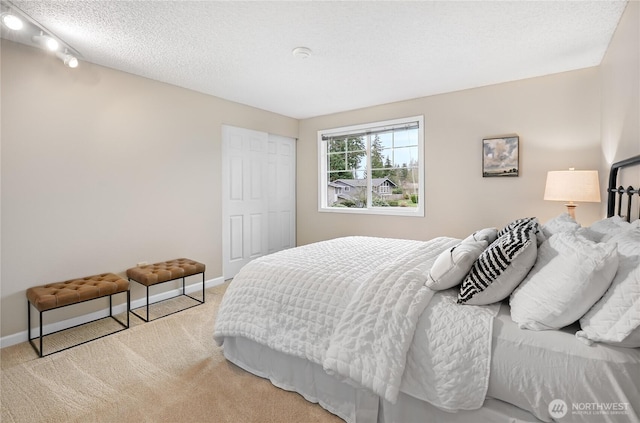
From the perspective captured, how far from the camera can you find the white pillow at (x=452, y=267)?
61.9 inches

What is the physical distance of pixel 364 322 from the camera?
1574mm

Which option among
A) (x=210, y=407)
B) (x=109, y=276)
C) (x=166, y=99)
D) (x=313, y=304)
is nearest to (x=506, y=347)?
(x=313, y=304)

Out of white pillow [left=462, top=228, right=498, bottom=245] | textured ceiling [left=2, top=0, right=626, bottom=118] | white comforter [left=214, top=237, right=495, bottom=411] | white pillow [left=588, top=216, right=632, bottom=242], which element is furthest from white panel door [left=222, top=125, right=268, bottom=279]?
white pillow [left=588, top=216, right=632, bottom=242]

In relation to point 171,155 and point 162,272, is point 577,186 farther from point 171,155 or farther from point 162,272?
point 171,155

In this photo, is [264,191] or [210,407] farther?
[264,191]

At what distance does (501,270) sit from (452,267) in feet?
0.70

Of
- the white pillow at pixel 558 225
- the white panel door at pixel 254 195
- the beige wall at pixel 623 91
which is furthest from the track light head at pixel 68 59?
the beige wall at pixel 623 91

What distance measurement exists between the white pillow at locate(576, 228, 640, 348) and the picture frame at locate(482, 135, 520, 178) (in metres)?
2.47

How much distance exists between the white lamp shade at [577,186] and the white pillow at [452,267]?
71.8 inches

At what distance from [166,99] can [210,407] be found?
3.11 metres

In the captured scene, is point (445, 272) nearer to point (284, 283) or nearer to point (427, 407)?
point (427, 407)

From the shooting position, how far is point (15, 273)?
259cm

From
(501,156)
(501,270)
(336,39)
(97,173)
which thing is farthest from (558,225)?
(97,173)

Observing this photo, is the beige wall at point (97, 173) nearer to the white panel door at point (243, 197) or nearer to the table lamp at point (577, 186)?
the white panel door at point (243, 197)
